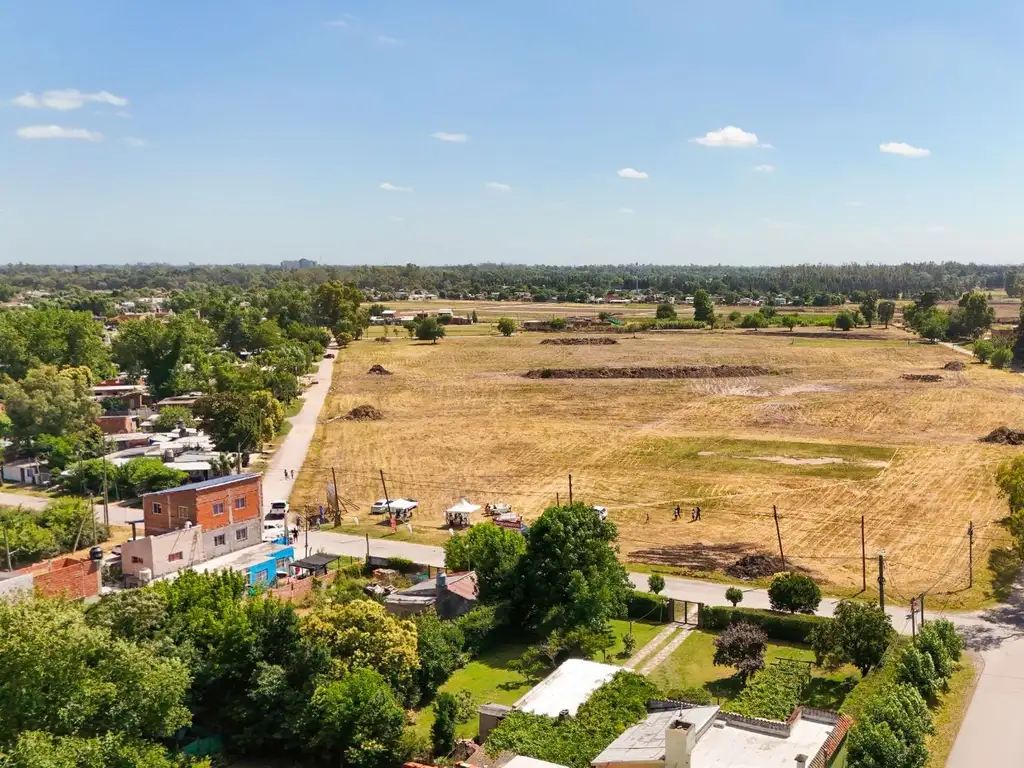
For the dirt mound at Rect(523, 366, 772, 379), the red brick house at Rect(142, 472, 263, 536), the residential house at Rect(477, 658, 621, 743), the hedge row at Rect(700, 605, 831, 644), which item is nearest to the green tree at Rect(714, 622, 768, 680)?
the hedge row at Rect(700, 605, 831, 644)

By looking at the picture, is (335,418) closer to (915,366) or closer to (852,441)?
(852,441)

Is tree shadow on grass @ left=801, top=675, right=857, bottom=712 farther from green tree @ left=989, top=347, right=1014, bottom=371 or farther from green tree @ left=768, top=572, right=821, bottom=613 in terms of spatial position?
green tree @ left=989, top=347, right=1014, bottom=371

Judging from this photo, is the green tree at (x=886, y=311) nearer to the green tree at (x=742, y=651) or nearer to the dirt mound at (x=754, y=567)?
the dirt mound at (x=754, y=567)

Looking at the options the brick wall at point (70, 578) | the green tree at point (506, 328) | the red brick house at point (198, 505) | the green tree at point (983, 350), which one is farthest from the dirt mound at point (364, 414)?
the green tree at point (983, 350)

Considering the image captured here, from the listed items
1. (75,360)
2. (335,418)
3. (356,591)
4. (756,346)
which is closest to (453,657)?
(356,591)

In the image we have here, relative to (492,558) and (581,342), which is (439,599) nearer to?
(492,558)

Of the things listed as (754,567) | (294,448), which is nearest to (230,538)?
(754,567)
